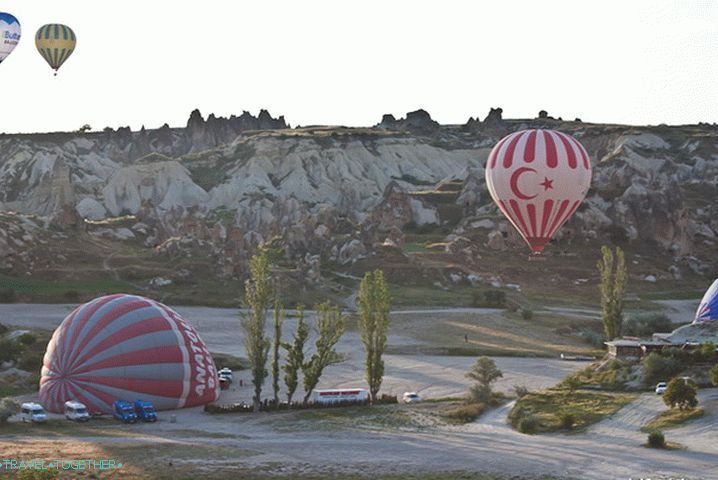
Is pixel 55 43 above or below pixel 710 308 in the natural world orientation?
above

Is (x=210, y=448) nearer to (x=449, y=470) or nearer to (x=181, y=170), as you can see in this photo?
(x=449, y=470)

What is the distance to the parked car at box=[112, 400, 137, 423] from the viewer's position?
4622cm

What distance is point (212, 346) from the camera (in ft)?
240

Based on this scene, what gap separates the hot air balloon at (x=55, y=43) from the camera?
108m

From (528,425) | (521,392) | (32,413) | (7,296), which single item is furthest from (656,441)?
(7,296)

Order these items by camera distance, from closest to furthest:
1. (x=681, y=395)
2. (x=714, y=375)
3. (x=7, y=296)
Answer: (x=681, y=395)
(x=714, y=375)
(x=7, y=296)

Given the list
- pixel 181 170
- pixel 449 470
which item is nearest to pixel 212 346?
pixel 449 470

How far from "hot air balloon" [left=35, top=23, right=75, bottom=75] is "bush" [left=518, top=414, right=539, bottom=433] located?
76175 mm

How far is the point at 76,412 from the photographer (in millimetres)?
46094

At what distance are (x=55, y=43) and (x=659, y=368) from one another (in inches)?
2901

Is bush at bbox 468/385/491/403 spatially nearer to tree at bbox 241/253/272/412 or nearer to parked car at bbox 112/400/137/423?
tree at bbox 241/253/272/412

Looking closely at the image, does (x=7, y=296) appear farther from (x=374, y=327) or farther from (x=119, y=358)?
(x=374, y=327)

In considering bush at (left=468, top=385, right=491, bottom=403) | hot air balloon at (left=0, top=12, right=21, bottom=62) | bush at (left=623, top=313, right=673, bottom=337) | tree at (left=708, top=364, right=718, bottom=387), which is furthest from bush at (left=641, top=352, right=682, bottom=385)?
hot air balloon at (left=0, top=12, right=21, bottom=62)

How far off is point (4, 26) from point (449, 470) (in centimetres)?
7194
